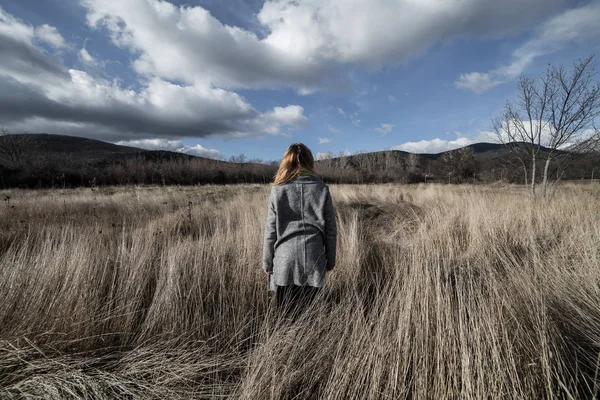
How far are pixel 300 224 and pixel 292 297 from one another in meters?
0.71

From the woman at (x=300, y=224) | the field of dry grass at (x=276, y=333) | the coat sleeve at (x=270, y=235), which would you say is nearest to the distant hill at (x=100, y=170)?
the field of dry grass at (x=276, y=333)

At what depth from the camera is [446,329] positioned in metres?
1.59

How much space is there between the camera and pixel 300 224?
2049 millimetres

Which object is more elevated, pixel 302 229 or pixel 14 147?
pixel 14 147

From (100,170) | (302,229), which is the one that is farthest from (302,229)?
(100,170)

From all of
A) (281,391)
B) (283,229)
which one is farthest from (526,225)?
(281,391)

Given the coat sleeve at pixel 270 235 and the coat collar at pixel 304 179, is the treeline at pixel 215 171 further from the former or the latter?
the coat collar at pixel 304 179

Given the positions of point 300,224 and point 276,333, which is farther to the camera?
point 300,224

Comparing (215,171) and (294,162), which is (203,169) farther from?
(294,162)

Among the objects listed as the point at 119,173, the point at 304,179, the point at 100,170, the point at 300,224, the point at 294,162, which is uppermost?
the point at 100,170

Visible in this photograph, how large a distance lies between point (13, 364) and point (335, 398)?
A: 6.97 feet

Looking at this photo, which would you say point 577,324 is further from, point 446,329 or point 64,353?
point 64,353

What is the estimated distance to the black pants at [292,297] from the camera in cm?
216

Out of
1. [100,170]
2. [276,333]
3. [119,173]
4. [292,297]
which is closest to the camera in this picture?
[276,333]
